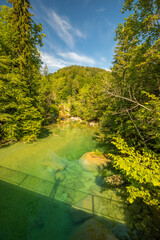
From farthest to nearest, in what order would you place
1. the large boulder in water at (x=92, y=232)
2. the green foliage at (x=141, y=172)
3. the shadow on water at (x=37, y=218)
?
the shadow on water at (x=37, y=218), the large boulder in water at (x=92, y=232), the green foliage at (x=141, y=172)

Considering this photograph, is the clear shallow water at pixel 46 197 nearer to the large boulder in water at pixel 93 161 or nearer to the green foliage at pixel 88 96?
the large boulder in water at pixel 93 161

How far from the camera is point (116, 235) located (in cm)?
421

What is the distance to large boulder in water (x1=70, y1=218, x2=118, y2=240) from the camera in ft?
13.5

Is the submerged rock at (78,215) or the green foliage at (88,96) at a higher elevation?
the green foliage at (88,96)

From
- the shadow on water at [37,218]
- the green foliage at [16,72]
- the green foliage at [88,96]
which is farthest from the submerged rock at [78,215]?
the green foliage at [16,72]

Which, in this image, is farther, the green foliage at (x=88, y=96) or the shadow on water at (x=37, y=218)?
the green foliage at (x=88, y=96)

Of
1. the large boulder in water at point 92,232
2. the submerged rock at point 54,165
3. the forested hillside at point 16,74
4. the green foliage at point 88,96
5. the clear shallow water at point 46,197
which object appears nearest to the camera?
the large boulder in water at point 92,232

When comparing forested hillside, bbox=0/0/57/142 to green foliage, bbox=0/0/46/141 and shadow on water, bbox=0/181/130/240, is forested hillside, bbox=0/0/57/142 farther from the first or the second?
shadow on water, bbox=0/181/130/240

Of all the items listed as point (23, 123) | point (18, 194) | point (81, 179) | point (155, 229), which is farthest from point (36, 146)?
point (155, 229)

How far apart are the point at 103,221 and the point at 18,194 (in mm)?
5384

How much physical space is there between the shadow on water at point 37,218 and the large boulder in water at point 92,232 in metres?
0.14

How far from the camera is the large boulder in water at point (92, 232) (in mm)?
4115

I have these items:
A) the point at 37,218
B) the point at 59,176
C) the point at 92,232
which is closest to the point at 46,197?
the point at 37,218

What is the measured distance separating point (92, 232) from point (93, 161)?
19.5ft
